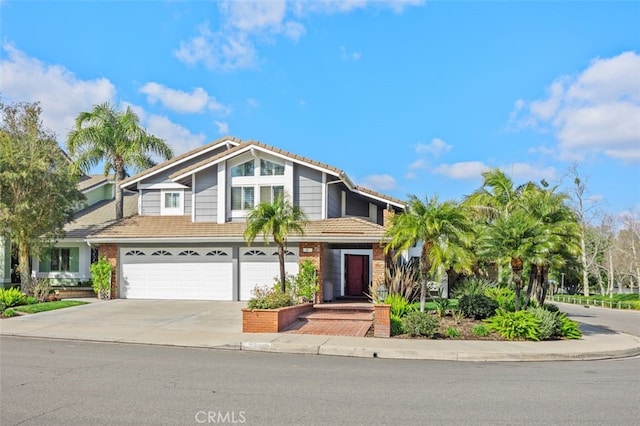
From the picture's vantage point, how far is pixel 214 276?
2312 cm

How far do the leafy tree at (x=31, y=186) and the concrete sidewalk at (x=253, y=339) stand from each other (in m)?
4.77

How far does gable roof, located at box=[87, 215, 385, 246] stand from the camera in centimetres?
2109

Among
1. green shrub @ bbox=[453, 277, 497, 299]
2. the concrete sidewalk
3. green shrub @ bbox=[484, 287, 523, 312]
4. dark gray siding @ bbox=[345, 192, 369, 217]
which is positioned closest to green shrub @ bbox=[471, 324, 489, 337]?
the concrete sidewalk

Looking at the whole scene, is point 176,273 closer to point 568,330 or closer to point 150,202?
point 150,202

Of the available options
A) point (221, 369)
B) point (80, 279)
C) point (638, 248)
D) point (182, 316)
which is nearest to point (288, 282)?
point (182, 316)

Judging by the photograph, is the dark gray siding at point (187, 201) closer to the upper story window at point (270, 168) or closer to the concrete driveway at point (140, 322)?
the upper story window at point (270, 168)

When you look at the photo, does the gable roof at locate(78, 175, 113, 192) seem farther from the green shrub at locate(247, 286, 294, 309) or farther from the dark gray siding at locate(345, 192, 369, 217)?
the green shrub at locate(247, 286, 294, 309)

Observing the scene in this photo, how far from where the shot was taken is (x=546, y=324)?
1489cm

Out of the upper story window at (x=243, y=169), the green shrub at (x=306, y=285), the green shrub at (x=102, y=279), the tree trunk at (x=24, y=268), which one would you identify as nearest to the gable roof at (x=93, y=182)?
the tree trunk at (x=24, y=268)

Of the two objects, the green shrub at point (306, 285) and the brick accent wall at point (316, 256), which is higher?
the brick accent wall at point (316, 256)

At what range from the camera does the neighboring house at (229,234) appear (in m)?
22.5

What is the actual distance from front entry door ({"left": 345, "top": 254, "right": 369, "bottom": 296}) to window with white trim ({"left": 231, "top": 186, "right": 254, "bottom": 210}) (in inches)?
233

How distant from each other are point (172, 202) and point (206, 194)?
324 cm

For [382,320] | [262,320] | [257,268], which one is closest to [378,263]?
[257,268]
